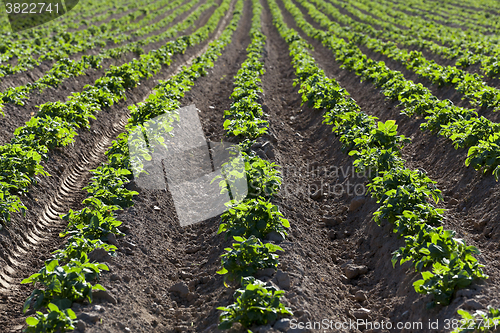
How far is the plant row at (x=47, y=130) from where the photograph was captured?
651 centimetres

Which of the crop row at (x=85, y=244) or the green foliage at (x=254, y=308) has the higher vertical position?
the crop row at (x=85, y=244)

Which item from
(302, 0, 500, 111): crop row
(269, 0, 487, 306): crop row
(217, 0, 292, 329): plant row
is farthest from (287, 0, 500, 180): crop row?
(217, 0, 292, 329): plant row

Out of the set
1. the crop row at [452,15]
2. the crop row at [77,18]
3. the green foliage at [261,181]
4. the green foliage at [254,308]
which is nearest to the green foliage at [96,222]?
the green foliage at [261,181]

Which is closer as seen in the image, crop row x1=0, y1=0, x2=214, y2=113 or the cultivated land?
the cultivated land

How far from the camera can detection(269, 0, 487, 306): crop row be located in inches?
161

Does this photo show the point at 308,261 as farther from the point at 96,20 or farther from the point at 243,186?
the point at 96,20

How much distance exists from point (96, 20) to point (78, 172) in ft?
74.9

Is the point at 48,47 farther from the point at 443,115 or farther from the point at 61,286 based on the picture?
the point at 61,286

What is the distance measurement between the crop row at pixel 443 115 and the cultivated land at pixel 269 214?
0.04 meters

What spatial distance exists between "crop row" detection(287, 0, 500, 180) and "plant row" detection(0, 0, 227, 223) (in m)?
7.07

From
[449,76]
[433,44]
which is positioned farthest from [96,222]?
[433,44]

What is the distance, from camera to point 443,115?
836 centimetres

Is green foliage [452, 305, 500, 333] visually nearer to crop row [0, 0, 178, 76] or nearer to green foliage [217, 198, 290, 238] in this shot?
green foliage [217, 198, 290, 238]

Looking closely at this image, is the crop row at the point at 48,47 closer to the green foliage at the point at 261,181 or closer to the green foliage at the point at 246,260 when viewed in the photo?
the green foliage at the point at 261,181
